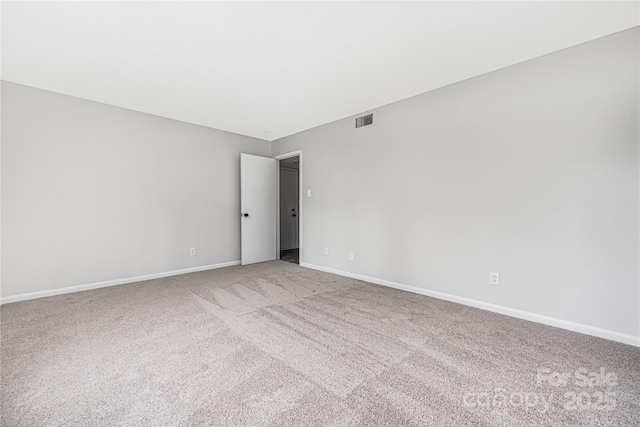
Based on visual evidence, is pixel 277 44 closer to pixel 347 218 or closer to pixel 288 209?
pixel 347 218

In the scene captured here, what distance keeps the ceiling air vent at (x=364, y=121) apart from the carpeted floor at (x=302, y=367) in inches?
94.4

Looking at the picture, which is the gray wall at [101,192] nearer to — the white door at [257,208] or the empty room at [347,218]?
the empty room at [347,218]

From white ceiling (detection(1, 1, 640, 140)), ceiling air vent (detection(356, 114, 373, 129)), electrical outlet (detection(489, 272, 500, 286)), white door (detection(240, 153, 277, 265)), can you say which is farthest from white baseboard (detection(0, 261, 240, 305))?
electrical outlet (detection(489, 272, 500, 286))

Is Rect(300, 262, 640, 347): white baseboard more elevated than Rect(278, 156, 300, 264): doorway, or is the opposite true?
Rect(278, 156, 300, 264): doorway

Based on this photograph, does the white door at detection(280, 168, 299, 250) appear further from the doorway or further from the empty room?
the empty room

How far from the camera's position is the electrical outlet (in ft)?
8.52

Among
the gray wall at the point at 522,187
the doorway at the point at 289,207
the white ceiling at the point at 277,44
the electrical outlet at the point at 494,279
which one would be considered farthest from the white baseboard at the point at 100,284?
the electrical outlet at the point at 494,279

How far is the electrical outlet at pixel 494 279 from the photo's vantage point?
2596 mm

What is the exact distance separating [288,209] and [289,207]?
0.06 metres

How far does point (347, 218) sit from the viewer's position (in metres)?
4.00

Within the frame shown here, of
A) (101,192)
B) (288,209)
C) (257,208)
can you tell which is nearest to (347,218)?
(257,208)

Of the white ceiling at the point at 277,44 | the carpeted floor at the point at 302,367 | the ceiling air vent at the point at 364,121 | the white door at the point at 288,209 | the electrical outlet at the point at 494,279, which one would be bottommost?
the carpeted floor at the point at 302,367

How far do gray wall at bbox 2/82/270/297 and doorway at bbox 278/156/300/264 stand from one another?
1.87 meters

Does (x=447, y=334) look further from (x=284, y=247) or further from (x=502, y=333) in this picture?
(x=284, y=247)
